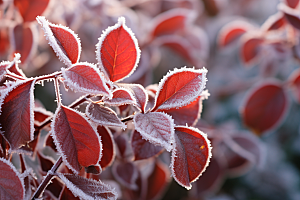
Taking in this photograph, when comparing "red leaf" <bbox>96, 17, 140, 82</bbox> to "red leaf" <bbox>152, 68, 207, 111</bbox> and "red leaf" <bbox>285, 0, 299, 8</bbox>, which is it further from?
"red leaf" <bbox>285, 0, 299, 8</bbox>

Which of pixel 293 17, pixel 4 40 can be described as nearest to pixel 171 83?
pixel 293 17

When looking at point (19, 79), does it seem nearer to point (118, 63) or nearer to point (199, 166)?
point (118, 63)

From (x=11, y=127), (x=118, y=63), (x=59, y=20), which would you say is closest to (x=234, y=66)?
(x=59, y=20)

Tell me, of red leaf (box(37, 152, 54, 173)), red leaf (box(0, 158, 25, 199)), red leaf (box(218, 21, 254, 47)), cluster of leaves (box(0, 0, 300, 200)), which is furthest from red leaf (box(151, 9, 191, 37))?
red leaf (box(0, 158, 25, 199))

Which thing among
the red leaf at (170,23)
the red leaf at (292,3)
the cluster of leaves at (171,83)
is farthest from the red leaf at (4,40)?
the red leaf at (292,3)

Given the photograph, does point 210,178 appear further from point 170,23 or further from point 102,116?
point 102,116
